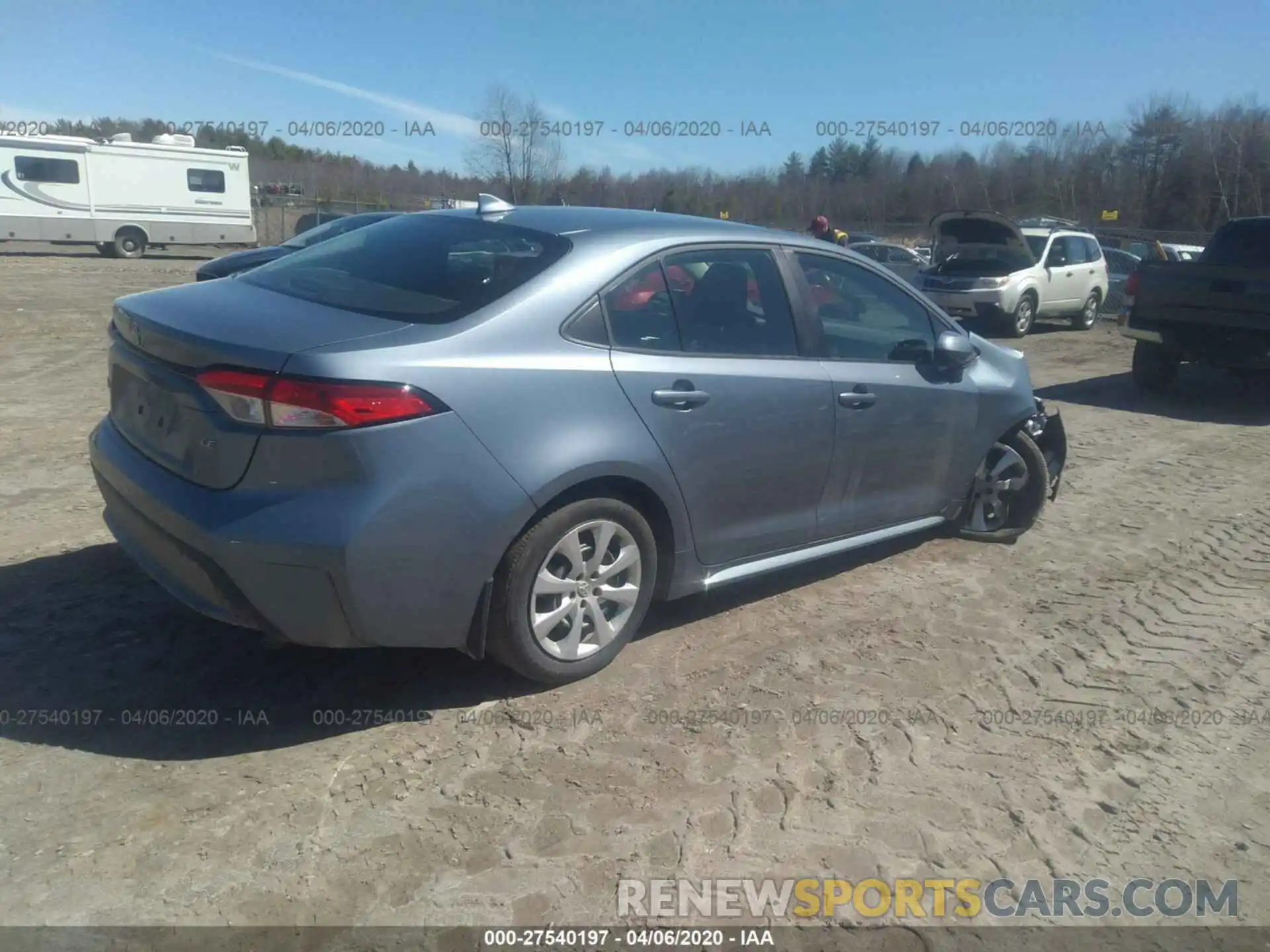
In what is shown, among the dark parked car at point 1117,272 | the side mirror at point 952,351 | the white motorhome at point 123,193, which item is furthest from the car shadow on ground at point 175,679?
the white motorhome at point 123,193

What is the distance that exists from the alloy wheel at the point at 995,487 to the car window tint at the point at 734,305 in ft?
5.76

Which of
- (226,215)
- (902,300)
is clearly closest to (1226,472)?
(902,300)

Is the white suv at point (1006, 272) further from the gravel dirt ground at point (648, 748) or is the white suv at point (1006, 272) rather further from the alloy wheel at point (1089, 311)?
the gravel dirt ground at point (648, 748)

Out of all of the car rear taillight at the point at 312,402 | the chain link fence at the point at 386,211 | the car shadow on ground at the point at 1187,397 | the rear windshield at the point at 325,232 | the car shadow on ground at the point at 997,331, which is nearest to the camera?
the car rear taillight at the point at 312,402

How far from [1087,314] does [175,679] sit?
58.4 ft

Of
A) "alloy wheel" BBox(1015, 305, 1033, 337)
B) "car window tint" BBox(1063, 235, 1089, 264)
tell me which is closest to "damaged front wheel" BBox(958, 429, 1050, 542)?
"alloy wheel" BBox(1015, 305, 1033, 337)

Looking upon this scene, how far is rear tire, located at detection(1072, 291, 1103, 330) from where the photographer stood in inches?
707

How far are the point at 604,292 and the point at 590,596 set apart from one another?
1.09m

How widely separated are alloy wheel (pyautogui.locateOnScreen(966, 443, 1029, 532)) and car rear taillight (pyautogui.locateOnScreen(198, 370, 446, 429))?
3.40 m

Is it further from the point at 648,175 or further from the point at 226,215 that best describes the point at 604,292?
the point at 226,215

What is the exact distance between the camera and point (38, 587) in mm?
4262

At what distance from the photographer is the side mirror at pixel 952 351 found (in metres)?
4.77

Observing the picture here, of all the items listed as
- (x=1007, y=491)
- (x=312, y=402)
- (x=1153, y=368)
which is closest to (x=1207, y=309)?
(x=1153, y=368)

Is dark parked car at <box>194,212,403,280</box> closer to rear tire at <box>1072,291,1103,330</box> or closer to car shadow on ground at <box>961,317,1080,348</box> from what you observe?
car shadow on ground at <box>961,317,1080,348</box>
